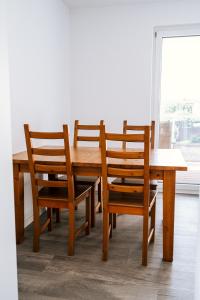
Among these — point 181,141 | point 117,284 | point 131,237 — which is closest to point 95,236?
point 131,237

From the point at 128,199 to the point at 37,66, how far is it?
1.76m

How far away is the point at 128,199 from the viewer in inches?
85.7

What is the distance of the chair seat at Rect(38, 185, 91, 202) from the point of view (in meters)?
2.23

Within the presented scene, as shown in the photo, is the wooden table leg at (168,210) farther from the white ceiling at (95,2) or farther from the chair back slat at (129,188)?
the white ceiling at (95,2)

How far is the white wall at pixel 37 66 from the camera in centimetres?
255

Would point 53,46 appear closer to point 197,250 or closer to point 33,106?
point 33,106

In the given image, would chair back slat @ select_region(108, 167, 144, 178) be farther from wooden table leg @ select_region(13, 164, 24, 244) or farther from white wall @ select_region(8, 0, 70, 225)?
white wall @ select_region(8, 0, 70, 225)

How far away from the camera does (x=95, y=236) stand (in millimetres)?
2551

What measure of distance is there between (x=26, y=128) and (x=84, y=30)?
2360mm

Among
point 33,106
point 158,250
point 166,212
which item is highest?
point 33,106

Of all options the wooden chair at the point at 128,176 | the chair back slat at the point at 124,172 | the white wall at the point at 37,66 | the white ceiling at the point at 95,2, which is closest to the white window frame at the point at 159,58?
the white ceiling at the point at 95,2

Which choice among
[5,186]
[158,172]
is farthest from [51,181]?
[5,186]

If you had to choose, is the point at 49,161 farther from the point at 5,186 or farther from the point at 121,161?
the point at 5,186

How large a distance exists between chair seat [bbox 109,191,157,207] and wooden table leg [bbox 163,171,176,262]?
0.15 m
